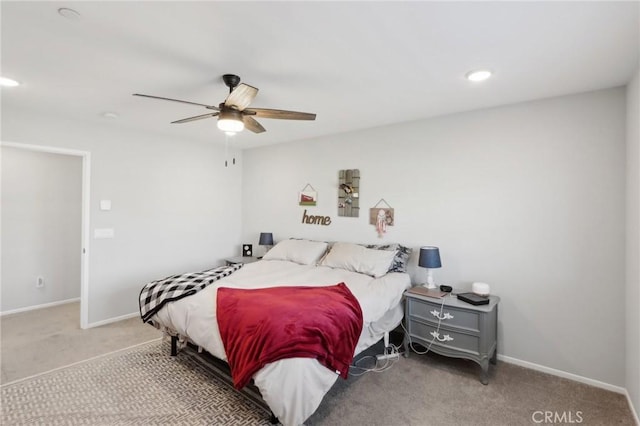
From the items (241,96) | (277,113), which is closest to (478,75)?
(277,113)

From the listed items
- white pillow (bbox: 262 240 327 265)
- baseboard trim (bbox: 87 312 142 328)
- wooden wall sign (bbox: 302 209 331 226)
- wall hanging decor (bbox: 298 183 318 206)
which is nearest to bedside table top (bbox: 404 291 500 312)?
white pillow (bbox: 262 240 327 265)

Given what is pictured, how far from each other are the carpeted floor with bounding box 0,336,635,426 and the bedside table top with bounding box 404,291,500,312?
603 millimetres

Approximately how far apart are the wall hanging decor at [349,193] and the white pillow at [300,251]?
54 cm

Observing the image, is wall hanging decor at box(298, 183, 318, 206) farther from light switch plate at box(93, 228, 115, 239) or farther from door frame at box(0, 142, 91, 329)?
door frame at box(0, 142, 91, 329)

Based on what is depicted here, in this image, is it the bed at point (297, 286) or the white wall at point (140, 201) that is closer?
the bed at point (297, 286)

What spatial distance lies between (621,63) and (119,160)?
16.2ft

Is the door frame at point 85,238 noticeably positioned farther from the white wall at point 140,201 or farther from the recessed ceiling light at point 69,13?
the recessed ceiling light at point 69,13

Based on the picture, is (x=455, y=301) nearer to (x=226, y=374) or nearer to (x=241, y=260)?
(x=226, y=374)

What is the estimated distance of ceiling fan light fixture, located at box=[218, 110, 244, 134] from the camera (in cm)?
225

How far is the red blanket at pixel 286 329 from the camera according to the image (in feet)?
5.95

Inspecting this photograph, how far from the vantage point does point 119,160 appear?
3.85 meters

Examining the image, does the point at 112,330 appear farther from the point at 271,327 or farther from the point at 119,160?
the point at 271,327

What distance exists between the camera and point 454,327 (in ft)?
8.71

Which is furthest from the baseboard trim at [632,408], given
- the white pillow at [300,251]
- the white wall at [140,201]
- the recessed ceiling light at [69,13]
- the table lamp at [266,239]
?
the white wall at [140,201]
